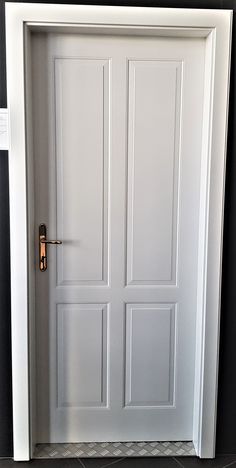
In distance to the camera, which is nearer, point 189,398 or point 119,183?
point 119,183

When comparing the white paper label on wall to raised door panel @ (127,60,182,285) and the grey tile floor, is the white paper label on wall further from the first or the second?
the grey tile floor

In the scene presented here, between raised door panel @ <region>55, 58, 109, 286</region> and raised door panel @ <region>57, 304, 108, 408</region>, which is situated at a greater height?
raised door panel @ <region>55, 58, 109, 286</region>

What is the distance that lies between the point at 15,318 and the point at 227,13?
170 cm

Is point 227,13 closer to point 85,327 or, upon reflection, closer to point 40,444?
point 85,327

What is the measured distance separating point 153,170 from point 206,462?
1469mm

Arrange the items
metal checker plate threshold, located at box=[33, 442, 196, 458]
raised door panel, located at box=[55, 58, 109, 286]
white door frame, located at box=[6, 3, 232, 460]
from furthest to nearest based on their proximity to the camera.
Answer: metal checker plate threshold, located at box=[33, 442, 196, 458] → raised door panel, located at box=[55, 58, 109, 286] → white door frame, located at box=[6, 3, 232, 460]

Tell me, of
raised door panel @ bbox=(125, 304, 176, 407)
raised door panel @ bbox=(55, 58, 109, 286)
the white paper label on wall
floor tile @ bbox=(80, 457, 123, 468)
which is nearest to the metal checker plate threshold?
floor tile @ bbox=(80, 457, 123, 468)

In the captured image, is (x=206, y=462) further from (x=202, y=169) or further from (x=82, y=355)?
(x=202, y=169)

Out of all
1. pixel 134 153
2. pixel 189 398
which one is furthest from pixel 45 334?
pixel 134 153

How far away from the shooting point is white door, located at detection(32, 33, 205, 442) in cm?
208

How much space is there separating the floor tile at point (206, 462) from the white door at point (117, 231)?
134 mm

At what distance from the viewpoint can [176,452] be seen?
2213mm

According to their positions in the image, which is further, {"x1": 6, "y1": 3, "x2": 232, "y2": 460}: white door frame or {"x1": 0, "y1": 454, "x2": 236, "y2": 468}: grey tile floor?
{"x1": 0, "y1": 454, "x2": 236, "y2": 468}: grey tile floor

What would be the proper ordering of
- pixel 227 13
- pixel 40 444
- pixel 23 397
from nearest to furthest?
pixel 227 13 < pixel 23 397 < pixel 40 444
